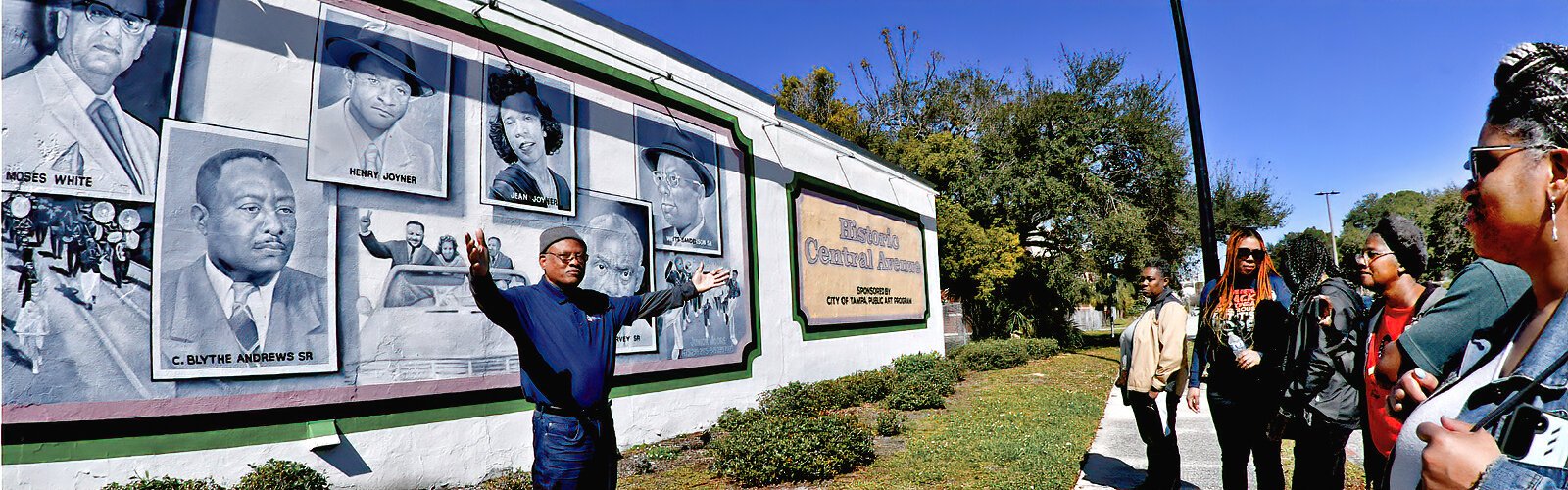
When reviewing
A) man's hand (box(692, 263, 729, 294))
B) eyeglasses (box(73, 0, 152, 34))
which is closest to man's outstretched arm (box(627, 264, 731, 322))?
man's hand (box(692, 263, 729, 294))

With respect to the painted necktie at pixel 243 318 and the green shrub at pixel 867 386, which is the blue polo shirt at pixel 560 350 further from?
the green shrub at pixel 867 386

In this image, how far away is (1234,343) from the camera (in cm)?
421

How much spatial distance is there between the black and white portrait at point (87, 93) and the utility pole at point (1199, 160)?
831 centimetres

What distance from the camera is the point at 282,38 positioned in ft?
16.5

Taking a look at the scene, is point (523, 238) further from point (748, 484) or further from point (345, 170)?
point (748, 484)

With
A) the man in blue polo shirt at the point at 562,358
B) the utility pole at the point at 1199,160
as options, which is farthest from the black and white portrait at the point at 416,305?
the utility pole at the point at 1199,160

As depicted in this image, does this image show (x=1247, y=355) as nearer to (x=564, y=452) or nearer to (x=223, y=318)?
(x=564, y=452)

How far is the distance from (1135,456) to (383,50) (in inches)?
269

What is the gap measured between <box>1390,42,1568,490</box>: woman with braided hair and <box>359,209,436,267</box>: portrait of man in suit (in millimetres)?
5647

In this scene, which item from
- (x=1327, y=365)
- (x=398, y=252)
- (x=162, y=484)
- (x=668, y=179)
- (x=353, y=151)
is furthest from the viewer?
(x=668, y=179)

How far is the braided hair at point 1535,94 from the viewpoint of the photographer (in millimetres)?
1265

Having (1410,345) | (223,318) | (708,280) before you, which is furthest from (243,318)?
(1410,345)

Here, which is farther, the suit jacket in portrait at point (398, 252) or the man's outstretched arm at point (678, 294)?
the suit jacket in portrait at point (398, 252)

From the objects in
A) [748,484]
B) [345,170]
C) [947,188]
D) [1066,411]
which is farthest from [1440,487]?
[947,188]
